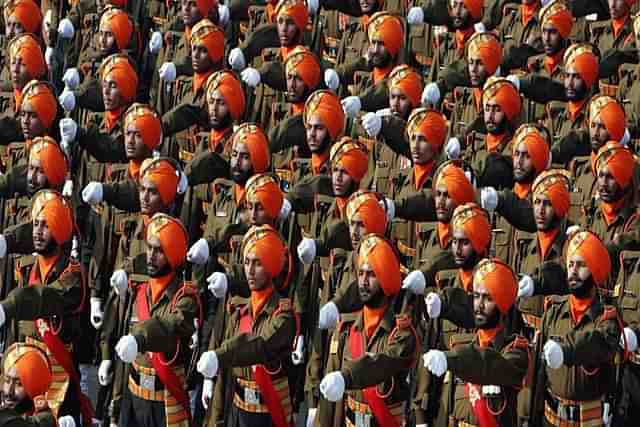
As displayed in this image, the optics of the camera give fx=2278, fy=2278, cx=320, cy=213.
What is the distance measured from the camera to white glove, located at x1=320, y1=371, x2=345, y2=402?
14.7m

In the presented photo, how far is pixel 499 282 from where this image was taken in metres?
15.0

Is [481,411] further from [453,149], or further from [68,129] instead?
[68,129]

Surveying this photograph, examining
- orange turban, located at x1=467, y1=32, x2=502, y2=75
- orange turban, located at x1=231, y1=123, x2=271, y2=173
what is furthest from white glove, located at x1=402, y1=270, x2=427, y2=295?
orange turban, located at x1=467, y1=32, x2=502, y2=75

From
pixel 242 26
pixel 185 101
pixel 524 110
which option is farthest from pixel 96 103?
pixel 524 110

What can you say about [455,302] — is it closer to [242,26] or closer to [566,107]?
[566,107]

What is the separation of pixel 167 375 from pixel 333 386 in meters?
1.60

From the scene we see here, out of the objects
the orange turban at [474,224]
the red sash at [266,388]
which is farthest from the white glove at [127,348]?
the orange turban at [474,224]

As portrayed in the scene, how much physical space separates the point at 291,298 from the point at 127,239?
1.97 metres

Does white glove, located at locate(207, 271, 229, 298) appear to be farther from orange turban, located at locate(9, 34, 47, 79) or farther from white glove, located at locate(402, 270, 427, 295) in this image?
orange turban, located at locate(9, 34, 47, 79)

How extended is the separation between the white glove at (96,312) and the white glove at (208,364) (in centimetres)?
231

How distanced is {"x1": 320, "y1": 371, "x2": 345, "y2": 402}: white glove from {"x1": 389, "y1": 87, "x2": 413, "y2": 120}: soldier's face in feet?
15.0

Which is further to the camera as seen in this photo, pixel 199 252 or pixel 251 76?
pixel 251 76

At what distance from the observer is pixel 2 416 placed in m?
13.8

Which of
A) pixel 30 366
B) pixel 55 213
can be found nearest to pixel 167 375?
pixel 55 213
